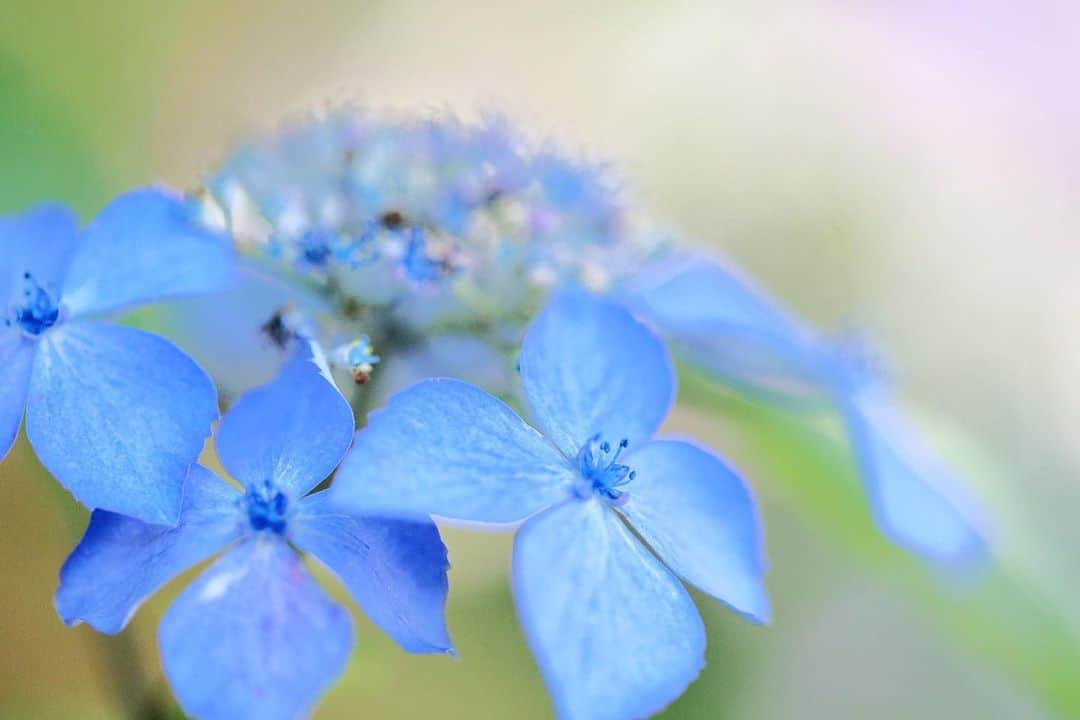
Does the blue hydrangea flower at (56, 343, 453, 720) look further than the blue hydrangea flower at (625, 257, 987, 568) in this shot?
No

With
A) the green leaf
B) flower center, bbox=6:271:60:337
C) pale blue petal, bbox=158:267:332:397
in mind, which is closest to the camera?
flower center, bbox=6:271:60:337

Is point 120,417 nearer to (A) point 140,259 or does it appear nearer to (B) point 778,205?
(A) point 140,259

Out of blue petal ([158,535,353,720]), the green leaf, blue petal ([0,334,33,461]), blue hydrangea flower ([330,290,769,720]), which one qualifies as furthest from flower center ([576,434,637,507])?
the green leaf

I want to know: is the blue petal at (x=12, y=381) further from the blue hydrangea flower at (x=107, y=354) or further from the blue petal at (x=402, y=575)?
the blue petal at (x=402, y=575)

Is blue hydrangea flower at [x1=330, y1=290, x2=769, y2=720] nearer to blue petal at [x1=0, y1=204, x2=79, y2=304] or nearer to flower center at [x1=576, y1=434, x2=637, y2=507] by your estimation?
flower center at [x1=576, y1=434, x2=637, y2=507]

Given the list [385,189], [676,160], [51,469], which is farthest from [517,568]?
[676,160]

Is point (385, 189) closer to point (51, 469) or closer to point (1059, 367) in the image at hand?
point (51, 469)
